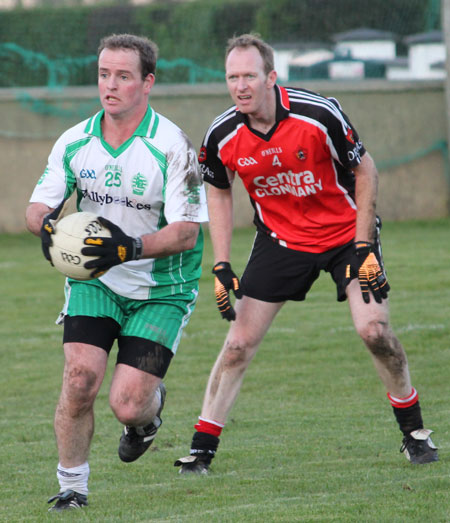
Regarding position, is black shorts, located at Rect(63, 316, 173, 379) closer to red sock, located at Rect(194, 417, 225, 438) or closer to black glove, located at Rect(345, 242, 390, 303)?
red sock, located at Rect(194, 417, 225, 438)

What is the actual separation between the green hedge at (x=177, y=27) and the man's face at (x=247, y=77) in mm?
14829

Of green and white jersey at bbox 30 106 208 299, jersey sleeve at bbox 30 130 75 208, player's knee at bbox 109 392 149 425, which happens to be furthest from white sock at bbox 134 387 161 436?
jersey sleeve at bbox 30 130 75 208

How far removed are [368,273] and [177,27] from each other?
16.3m

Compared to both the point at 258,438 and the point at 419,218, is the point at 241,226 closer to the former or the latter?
the point at 419,218

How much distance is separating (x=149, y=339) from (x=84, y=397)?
499mm

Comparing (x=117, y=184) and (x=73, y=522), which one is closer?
(x=73, y=522)

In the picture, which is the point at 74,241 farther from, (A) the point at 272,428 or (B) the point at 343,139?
(A) the point at 272,428

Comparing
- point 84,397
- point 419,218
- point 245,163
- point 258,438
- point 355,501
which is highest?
point 245,163

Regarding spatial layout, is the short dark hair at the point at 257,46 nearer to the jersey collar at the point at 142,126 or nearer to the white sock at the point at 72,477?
the jersey collar at the point at 142,126

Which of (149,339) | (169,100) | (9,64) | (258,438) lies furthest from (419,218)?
(149,339)

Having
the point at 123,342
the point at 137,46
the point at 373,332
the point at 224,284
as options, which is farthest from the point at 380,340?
the point at 137,46

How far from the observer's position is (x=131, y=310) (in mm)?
5402

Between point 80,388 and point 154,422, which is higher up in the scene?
point 80,388

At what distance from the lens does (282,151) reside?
19.2ft
